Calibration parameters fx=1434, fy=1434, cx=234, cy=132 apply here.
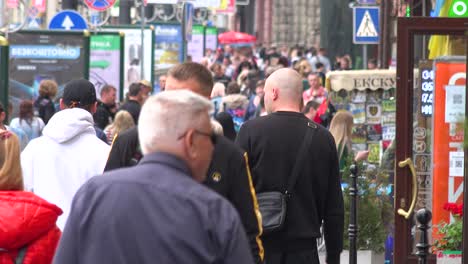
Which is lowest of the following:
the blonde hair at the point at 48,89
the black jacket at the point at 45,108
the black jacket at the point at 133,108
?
the black jacket at the point at 45,108

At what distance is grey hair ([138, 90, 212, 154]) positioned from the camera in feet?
13.4

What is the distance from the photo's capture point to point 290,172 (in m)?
7.36

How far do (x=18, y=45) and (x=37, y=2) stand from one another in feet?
35.3

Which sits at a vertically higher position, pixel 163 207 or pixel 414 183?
pixel 163 207

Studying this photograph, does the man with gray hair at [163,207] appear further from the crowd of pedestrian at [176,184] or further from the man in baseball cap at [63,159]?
the man in baseball cap at [63,159]

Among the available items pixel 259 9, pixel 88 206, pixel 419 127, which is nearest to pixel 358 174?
pixel 419 127

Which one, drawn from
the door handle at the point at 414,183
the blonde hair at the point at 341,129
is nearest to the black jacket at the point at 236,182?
the door handle at the point at 414,183

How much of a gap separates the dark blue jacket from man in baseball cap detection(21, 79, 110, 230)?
3683 millimetres

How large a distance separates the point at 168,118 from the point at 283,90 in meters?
3.47

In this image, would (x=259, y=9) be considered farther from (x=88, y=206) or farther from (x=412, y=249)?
(x=88, y=206)

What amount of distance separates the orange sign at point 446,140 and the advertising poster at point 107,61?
1286 cm

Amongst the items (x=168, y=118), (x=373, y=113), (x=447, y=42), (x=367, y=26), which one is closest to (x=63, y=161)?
(x=168, y=118)

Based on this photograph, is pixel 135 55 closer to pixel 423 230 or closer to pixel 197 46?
pixel 197 46

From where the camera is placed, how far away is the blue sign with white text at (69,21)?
78.8 ft
